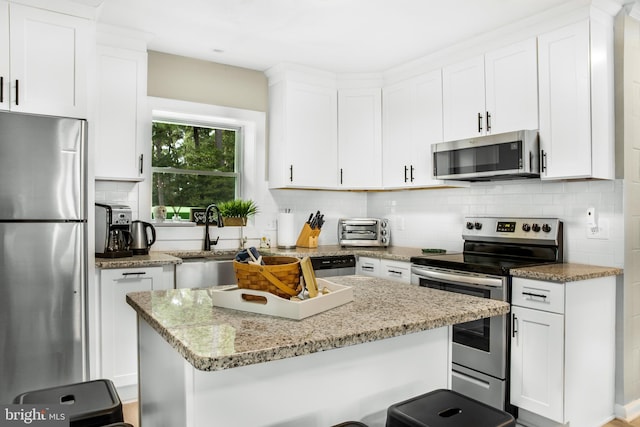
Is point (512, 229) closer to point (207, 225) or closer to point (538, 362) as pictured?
point (538, 362)

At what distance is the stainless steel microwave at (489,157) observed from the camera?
3.00 meters

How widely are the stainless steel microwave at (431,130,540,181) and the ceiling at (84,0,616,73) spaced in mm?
802

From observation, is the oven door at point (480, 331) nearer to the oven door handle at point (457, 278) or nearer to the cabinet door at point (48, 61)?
the oven door handle at point (457, 278)

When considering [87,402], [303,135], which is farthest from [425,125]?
[87,402]

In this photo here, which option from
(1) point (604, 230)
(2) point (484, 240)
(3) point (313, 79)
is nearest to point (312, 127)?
(3) point (313, 79)

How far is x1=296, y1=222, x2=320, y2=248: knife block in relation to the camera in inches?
167

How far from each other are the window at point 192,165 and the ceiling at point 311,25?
652 mm

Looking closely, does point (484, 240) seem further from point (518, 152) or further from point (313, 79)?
point (313, 79)

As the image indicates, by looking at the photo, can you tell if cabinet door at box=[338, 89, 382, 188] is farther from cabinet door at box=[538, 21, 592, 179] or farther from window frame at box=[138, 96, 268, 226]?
cabinet door at box=[538, 21, 592, 179]

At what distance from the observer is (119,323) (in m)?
3.01

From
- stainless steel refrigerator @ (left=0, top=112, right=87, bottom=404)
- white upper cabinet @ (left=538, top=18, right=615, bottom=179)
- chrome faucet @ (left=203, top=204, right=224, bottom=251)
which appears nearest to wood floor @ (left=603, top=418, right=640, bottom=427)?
white upper cabinet @ (left=538, top=18, right=615, bottom=179)

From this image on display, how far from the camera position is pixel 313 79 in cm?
421

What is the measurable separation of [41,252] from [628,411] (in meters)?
3.62

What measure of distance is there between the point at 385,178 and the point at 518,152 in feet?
4.71
